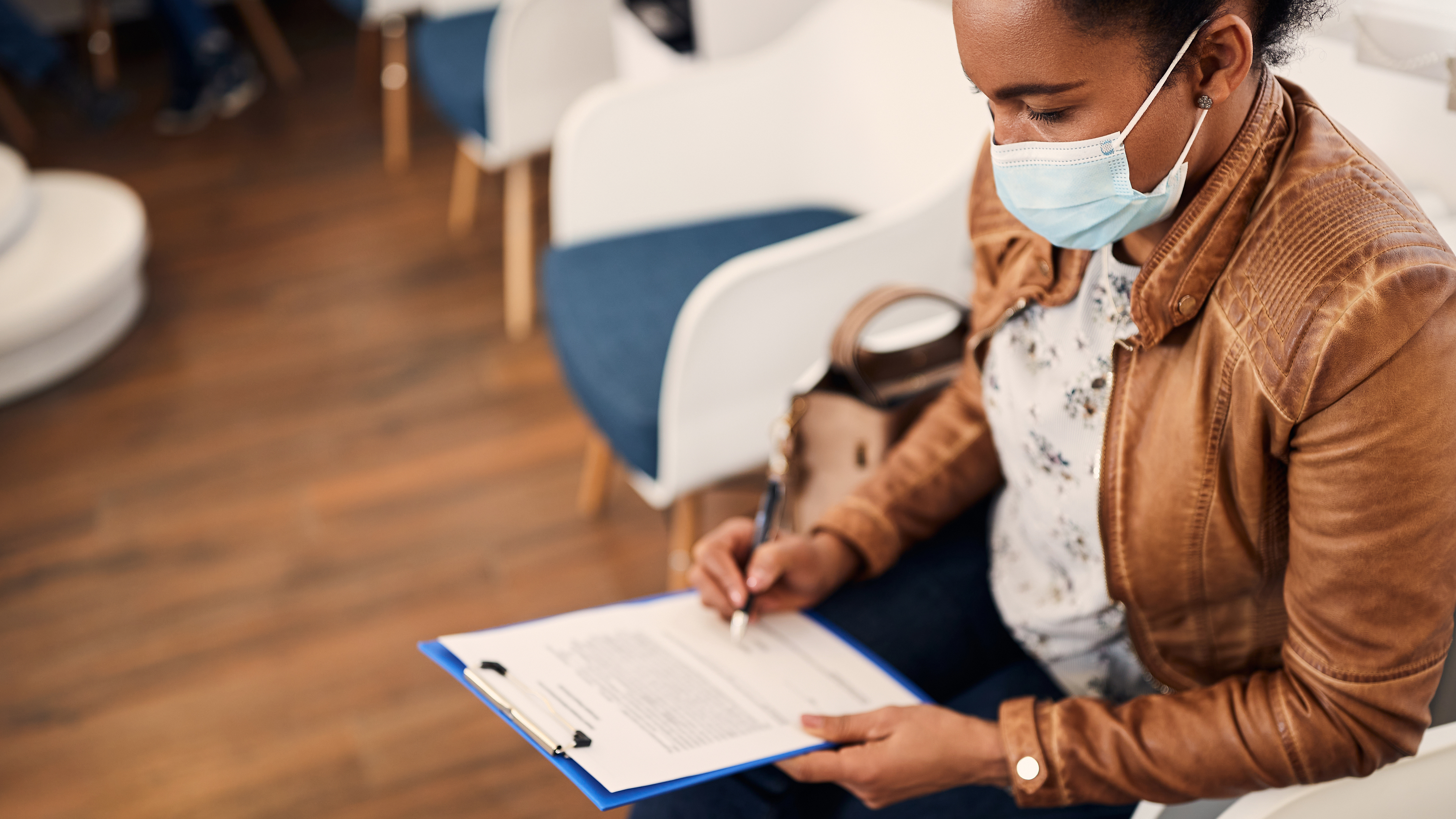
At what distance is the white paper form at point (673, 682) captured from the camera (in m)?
0.84

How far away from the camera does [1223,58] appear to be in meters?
0.68

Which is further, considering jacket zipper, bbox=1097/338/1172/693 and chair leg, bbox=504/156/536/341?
chair leg, bbox=504/156/536/341

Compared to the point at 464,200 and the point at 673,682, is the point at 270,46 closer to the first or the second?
the point at 464,200

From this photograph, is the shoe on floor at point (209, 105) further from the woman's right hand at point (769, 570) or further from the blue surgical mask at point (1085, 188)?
the blue surgical mask at point (1085, 188)

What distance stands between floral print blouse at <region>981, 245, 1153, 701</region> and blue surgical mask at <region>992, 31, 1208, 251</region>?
0.07 meters

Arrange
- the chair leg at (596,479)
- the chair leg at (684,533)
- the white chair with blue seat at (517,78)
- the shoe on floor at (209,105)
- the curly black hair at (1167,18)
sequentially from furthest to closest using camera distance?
1. the shoe on floor at (209,105)
2. the white chair with blue seat at (517,78)
3. the chair leg at (596,479)
4. the chair leg at (684,533)
5. the curly black hair at (1167,18)

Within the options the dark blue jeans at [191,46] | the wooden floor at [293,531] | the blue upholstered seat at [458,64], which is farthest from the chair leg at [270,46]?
the blue upholstered seat at [458,64]

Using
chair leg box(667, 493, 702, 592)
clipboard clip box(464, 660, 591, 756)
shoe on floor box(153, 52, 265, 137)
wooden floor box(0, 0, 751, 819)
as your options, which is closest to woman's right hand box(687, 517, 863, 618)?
clipboard clip box(464, 660, 591, 756)

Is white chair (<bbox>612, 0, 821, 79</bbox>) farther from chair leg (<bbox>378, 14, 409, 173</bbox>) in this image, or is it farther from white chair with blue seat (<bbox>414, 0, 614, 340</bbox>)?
chair leg (<bbox>378, 14, 409, 173</bbox>)

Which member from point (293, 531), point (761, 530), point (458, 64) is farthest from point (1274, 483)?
point (458, 64)

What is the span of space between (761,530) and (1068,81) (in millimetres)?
557

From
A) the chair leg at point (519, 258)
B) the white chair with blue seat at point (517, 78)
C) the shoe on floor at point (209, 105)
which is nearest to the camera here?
the white chair with blue seat at point (517, 78)

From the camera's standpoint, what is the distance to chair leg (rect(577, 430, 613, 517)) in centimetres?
193

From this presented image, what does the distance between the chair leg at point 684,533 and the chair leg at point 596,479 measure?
317 millimetres
